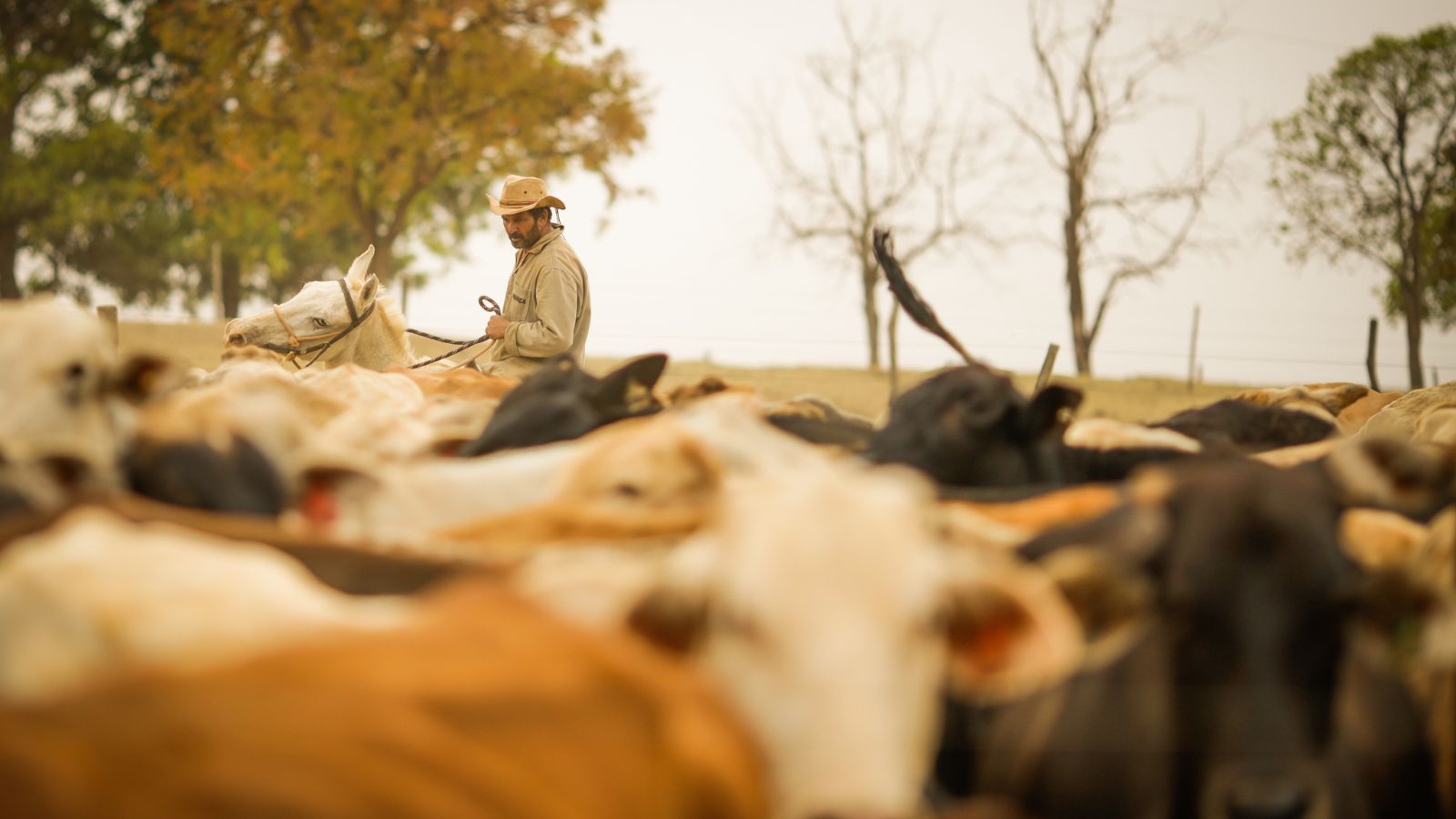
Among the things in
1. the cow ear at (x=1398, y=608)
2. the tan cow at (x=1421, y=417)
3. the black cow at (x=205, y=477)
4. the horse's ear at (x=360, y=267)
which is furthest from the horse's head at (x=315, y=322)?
the cow ear at (x=1398, y=608)

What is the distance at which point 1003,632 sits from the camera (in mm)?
2324

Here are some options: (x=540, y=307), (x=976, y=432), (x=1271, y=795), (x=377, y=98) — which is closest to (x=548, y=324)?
(x=540, y=307)

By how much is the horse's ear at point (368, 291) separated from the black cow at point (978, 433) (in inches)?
188

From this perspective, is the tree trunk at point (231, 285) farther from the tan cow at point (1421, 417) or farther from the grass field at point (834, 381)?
the tan cow at point (1421, 417)

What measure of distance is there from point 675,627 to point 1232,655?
39.8 inches

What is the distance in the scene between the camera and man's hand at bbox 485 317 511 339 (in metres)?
8.32

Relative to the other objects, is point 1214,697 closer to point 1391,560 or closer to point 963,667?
point 963,667

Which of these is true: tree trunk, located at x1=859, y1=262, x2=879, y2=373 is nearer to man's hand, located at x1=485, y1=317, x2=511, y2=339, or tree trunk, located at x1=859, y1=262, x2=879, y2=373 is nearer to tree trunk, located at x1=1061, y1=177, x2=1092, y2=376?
tree trunk, located at x1=1061, y1=177, x2=1092, y2=376

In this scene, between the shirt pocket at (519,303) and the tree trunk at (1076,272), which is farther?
the tree trunk at (1076,272)

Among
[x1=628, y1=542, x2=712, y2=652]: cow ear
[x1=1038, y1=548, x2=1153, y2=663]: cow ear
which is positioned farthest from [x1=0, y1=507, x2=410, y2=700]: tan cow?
[x1=1038, y1=548, x2=1153, y2=663]: cow ear

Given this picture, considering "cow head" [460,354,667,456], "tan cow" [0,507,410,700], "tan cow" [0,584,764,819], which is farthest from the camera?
"cow head" [460,354,667,456]

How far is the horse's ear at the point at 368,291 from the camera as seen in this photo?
8.32 meters

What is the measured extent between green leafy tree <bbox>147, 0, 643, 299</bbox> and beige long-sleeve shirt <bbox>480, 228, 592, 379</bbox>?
12477 millimetres

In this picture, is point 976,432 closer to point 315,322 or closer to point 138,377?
point 138,377
